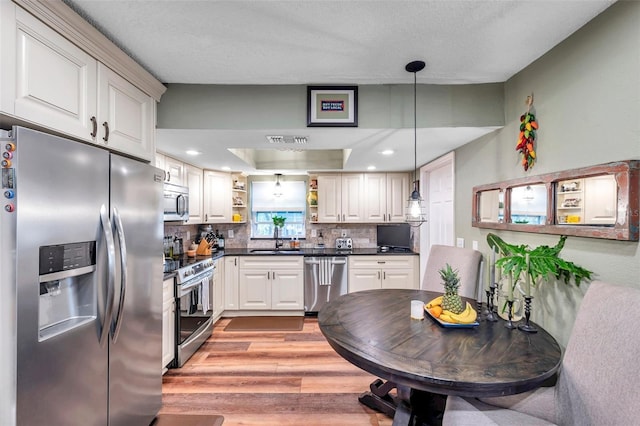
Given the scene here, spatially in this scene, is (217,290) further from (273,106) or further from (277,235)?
(273,106)

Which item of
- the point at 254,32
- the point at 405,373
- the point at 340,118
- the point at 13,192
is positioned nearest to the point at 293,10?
the point at 254,32

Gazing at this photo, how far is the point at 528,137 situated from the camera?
69.5 inches

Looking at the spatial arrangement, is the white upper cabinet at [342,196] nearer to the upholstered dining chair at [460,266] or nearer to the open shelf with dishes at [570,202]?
the upholstered dining chair at [460,266]

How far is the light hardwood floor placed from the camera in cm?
198

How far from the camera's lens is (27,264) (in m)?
1.08

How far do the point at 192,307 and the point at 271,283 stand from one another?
124 cm

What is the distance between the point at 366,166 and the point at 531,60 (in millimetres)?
2156

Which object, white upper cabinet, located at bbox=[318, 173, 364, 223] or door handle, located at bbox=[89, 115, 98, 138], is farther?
white upper cabinet, located at bbox=[318, 173, 364, 223]

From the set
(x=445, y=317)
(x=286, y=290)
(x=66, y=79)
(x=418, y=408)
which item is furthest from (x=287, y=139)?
(x=286, y=290)

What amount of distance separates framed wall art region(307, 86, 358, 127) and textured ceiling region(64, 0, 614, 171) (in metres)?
0.11

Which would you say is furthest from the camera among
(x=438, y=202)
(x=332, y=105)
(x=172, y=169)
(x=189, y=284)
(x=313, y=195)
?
(x=313, y=195)

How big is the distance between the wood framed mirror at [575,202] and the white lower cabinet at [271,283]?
99.5 inches

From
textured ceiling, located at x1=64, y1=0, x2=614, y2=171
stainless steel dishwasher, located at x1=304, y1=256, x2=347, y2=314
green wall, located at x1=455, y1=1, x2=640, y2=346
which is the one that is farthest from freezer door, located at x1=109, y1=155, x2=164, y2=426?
green wall, located at x1=455, y1=1, x2=640, y2=346

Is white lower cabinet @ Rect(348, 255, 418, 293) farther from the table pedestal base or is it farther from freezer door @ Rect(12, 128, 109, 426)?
freezer door @ Rect(12, 128, 109, 426)
